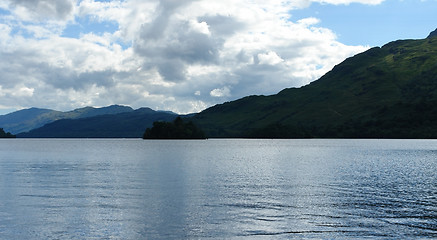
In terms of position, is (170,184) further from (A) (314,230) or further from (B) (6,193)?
(A) (314,230)

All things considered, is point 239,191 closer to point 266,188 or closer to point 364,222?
point 266,188

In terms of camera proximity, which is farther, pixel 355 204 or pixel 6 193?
pixel 6 193

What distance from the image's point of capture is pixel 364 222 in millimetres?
35375

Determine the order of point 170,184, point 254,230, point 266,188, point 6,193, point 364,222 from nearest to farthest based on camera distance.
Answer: point 254,230 → point 364,222 → point 6,193 → point 266,188 → point 170,184

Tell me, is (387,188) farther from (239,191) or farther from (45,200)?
(45,200)

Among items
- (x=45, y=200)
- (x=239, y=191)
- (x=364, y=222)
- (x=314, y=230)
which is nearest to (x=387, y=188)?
(x=239, y=191)

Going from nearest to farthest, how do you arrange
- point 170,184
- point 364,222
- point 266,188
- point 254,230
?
point 254,230 → point 364,222 → point 266,188 → point 170,184

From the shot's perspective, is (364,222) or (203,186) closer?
(364,222)

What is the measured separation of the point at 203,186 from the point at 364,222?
28.3 m

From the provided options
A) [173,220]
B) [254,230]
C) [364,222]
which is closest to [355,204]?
[364,222]

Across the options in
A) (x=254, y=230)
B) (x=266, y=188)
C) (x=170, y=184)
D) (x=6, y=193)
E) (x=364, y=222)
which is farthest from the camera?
(x=170, y=184)

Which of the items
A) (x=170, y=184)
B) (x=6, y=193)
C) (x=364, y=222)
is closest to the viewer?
(x=364, y=222)

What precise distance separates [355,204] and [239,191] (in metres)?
15.5

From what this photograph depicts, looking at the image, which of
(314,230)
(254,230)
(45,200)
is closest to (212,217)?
(254,230)
